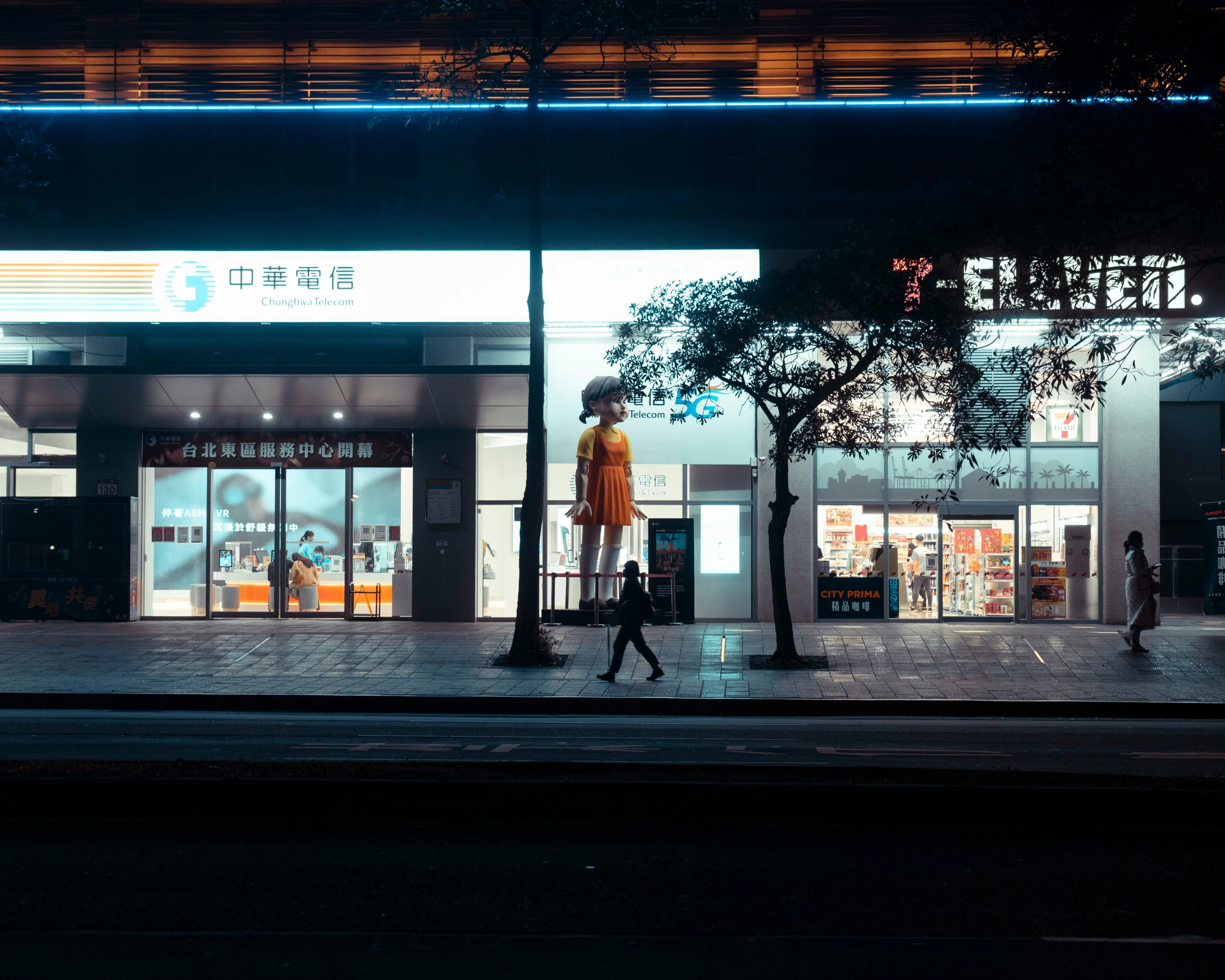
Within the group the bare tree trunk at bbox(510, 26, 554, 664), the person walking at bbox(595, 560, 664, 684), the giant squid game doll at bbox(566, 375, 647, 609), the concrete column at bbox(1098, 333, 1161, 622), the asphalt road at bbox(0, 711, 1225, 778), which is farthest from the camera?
the concrete column at bbox(1098, 333, 1161, 622)

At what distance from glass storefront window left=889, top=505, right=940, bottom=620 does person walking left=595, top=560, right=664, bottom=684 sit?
822cm

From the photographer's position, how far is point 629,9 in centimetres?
1658

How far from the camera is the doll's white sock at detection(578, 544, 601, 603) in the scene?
2123 centimetres

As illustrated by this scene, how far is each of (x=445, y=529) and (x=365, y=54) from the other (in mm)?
9911

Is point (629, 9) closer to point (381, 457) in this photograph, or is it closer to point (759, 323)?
point (759, 323)

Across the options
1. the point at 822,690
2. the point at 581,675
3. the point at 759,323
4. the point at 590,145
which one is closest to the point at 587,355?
the point at 590,145

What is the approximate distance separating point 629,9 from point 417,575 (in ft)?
35.6

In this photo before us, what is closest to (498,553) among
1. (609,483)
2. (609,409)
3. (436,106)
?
(609,483)

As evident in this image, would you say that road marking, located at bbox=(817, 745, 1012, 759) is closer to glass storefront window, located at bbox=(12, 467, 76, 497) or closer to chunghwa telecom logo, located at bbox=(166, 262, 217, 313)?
chunghwa telecom logo, located at bbox=(166, 262, 217, 313)

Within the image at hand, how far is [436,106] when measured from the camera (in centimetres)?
2236

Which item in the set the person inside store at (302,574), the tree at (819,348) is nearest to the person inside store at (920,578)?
the tree at (819,348)

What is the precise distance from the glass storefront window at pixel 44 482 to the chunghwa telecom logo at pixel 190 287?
4.70 metres

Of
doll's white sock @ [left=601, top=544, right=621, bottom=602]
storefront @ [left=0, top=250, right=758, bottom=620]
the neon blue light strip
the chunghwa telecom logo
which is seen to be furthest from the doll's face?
the chunghwa telecom logo

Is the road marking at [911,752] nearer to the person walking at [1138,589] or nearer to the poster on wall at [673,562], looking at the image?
the person walking at [1138,589]
